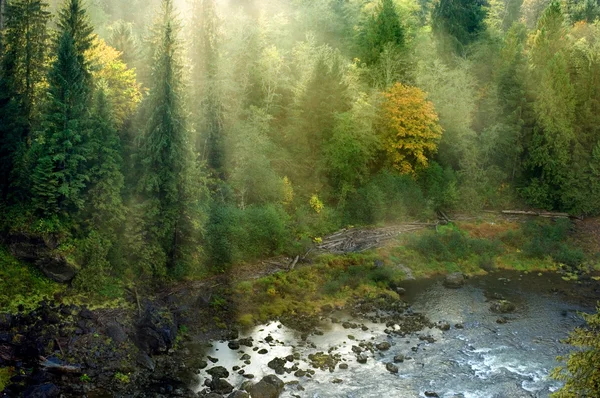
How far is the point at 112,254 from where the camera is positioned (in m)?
36.6

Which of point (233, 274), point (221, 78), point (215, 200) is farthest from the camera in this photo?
point (221, 78)

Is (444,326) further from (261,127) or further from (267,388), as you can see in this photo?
(261,127)

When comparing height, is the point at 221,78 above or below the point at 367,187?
above

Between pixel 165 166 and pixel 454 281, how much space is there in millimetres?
25412

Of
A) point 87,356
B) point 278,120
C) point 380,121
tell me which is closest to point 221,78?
point 278,120

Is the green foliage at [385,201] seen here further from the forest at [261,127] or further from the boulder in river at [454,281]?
the boulder in river at [454,281]

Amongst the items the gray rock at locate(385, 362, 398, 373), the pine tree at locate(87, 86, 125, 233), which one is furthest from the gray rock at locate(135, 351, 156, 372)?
the gray rock at locate(385, 362, 398, 373)

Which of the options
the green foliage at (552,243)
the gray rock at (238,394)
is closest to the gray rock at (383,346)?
the gray rock at (238,394)

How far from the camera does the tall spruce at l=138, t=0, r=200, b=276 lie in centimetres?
3706

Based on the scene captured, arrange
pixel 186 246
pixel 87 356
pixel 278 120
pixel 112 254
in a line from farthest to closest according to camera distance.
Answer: pixel 278 120 < pixel 186 246 < pixel 112 254 < pixel 87 356

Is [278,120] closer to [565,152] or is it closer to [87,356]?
[565,152]

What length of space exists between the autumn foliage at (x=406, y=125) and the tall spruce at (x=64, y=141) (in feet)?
102

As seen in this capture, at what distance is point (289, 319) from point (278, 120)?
88.2ft

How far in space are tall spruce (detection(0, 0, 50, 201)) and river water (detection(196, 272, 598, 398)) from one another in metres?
20.4
